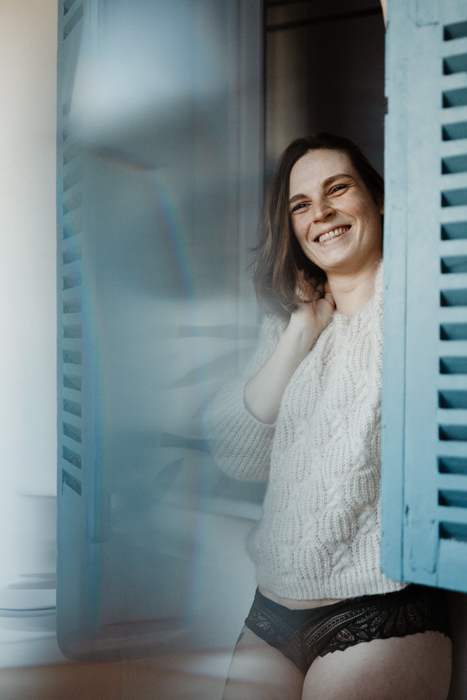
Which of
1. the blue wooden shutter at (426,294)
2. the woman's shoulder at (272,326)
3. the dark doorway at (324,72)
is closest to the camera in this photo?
the blue wooden shutter at (426,294)

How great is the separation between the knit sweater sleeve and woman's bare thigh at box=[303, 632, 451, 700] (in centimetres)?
32

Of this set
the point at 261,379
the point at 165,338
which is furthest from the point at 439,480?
the point at 165,338

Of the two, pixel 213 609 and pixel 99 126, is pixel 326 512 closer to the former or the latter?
pixel 213 609

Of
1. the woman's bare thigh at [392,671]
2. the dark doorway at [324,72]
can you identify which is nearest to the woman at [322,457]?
the woman's bare thigh at [392,671]

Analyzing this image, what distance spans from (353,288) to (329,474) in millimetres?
269

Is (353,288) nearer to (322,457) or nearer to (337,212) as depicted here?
(337,212)

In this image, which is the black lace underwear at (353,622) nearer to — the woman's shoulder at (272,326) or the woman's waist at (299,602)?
the woman's waist at (299,602)

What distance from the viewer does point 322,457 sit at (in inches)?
32.0

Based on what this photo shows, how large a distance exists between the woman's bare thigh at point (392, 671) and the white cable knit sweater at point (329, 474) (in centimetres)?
7

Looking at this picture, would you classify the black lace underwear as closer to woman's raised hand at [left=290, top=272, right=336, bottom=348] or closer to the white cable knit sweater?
the white cable knit sweater

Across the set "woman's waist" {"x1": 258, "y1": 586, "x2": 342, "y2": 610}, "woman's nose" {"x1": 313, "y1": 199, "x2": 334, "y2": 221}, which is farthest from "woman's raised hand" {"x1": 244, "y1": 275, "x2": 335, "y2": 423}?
"woman's waist" {"x1": 258, "y1": 586, "x2": 342, "y2": 610}

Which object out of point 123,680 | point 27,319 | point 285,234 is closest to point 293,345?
point 285,234

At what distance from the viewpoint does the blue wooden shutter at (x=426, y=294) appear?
1.73 feet

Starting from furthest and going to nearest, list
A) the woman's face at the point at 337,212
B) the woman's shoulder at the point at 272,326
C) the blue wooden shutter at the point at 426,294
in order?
the woman's shoulder at the point at 272,326
the woman's face at the point at 337,212
the blue wooden shutter at the point at 426,294
